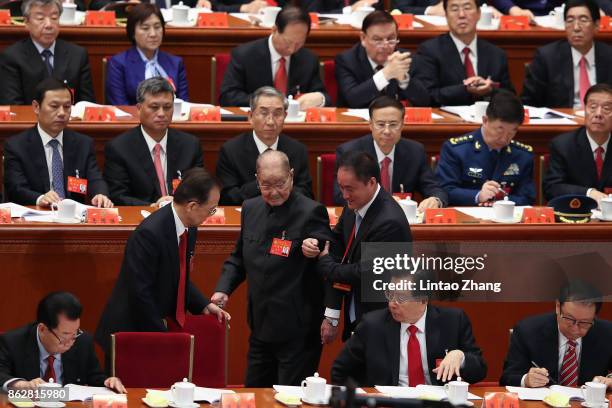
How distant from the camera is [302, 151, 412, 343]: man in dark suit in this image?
191 inches

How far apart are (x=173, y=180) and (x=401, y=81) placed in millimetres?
1575

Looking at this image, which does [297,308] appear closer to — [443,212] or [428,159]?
[443,212]

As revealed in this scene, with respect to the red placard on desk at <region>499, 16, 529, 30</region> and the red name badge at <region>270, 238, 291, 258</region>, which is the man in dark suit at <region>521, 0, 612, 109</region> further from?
the red name badge at <region>270, 238, 291, 258</region>

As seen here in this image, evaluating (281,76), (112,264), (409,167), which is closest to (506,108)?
(409,167)

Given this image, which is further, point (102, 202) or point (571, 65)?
point (571, 65)

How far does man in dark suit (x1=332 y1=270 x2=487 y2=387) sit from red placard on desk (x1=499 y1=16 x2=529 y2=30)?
134 inches

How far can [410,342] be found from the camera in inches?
183

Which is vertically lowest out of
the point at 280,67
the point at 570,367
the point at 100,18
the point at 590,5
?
the point at 570,367

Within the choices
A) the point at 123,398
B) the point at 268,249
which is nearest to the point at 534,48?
the point at 268,249

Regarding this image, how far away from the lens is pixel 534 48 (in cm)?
778

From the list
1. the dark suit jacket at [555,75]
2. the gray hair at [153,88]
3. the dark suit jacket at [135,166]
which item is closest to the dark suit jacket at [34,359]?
the dark suit jacket at [135,166]

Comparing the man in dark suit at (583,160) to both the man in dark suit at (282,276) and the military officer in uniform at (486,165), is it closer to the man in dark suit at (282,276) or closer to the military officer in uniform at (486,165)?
the military officer in uniform at (486,165)

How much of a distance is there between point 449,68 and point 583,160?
3.63ft

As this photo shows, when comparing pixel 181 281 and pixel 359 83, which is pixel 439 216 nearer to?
pixel 181 281
